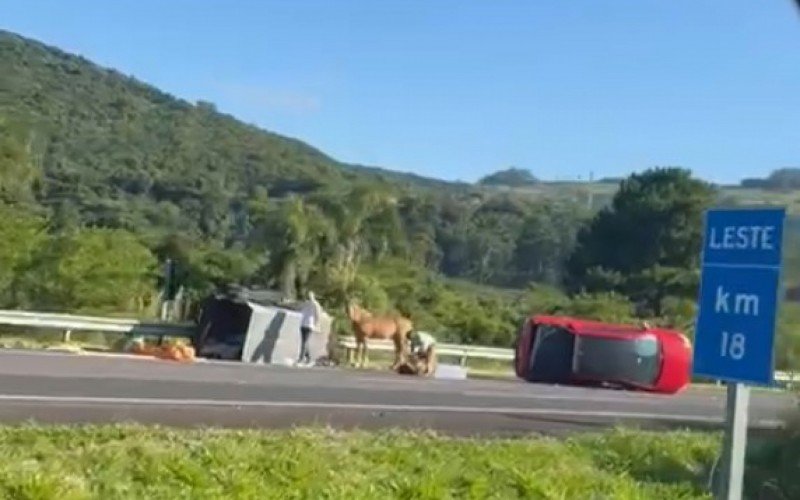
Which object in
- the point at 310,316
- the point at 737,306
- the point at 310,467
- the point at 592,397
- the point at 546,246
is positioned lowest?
the point at 310,467

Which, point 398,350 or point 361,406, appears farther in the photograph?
point 398,350

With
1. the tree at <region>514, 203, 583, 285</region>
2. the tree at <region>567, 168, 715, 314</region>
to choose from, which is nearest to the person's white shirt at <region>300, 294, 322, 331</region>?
the tree at <region>567, 168, 715, 314</region>

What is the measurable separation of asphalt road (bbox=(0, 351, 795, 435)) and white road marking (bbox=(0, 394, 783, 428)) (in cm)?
2

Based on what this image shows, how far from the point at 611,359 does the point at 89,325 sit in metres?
8.76

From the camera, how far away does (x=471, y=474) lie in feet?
34.2

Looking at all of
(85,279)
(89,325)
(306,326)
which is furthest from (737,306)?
(85,279)

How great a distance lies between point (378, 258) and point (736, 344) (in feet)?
126

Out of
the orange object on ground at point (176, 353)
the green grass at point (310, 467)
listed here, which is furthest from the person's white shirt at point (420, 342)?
the green grass at point (310, 467)

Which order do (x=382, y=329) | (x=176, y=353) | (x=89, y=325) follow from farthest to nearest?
(x=382, y=329)
(x=89, y=325)
(x=176, y=353)

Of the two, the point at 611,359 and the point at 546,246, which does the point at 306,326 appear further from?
the point at 546,246

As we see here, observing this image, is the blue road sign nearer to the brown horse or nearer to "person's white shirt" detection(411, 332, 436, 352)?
"person's white shirt" detection(411, 332, 436, 352)

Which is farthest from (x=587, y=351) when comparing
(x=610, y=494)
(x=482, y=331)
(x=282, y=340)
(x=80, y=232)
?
(x=482, y=331)

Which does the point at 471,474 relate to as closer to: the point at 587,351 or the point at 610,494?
the point at 610,494

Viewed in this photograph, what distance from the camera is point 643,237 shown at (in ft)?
228
